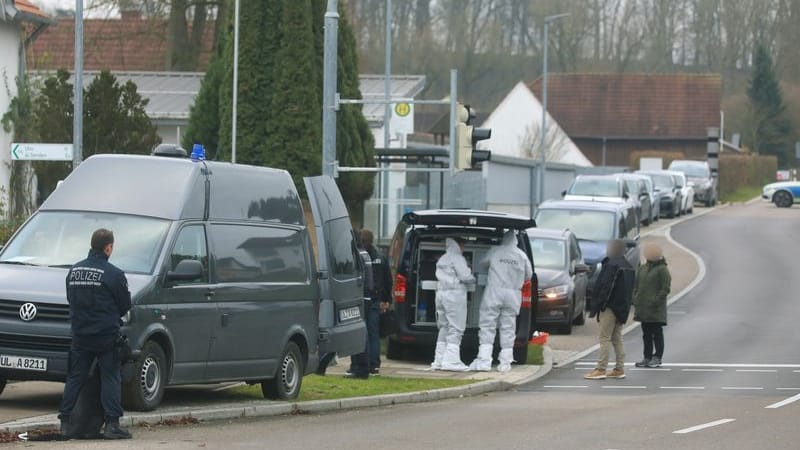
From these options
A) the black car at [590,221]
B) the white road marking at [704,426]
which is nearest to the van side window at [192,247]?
the white road marking at [704,426]

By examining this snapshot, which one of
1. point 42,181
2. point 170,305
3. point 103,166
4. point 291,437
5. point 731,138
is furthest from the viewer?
point 731,138

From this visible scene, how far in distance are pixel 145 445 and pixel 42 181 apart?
19035 mm

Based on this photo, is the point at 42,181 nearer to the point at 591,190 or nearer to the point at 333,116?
the point at 333,116

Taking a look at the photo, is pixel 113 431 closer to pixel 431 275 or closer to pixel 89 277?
pixel 89 277

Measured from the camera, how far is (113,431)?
12.0 meters

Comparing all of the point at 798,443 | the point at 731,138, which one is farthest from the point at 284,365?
the point at 731,138

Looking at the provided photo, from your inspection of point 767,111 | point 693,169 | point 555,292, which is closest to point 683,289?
point 555,292

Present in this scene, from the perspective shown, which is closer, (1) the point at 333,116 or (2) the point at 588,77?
(1) the point at 333,116

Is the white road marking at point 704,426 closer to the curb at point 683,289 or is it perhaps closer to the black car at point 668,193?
the curb at point 683,289

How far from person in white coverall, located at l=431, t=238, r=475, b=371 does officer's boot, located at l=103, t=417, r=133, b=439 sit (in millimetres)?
8680

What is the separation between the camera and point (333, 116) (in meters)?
20.9

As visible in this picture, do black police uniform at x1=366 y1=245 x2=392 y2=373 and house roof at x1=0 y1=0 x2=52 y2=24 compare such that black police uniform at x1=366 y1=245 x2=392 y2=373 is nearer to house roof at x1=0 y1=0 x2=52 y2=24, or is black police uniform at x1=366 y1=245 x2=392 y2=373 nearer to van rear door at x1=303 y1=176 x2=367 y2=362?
van rear door at x1=303 y1=176 x2=367 y2=362

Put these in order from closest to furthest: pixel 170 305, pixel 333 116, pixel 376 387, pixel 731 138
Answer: pixel 170 305 → pixel 376 387 → pixel 333 116 → pixel 731 138

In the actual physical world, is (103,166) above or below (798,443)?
above
